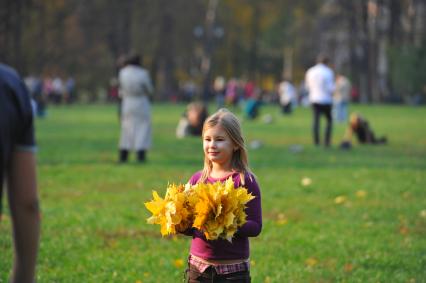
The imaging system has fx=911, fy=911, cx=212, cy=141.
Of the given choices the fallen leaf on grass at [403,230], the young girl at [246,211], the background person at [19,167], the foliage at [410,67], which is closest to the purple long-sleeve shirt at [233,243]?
the young girl at [246,211]

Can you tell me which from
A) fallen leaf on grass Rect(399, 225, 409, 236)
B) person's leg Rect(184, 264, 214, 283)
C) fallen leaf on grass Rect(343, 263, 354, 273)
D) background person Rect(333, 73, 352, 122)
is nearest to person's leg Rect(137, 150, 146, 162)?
fallen leaf on grass Rect(399, 225, 409, 236)

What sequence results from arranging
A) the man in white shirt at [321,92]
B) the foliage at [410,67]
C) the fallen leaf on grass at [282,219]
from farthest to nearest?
the foliage at [410,67] < the man in white shirt at [321,92] < the fallen leaf on grass at [282,219]

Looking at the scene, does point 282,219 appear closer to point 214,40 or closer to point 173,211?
point 173,211

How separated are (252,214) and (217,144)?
0.46 m

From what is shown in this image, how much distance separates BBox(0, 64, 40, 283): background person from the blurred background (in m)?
48.9

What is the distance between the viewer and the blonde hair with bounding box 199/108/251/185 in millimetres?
5301

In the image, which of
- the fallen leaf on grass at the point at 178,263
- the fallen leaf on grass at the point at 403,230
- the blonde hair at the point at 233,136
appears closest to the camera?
the blonde hair at the point at 233,136

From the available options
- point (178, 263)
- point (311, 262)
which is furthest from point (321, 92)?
point (178, 263)

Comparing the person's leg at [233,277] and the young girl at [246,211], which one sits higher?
the young girl at [246,211]

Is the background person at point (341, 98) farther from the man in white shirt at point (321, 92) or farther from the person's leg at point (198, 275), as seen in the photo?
the person's leg at point (198, 275)

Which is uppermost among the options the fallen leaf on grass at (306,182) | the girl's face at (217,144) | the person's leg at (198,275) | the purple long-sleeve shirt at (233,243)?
the girl's face at (217,144)

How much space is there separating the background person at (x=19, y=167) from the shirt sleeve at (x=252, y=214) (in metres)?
1.91

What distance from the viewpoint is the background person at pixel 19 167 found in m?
3.11

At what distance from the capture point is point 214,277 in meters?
5.15
